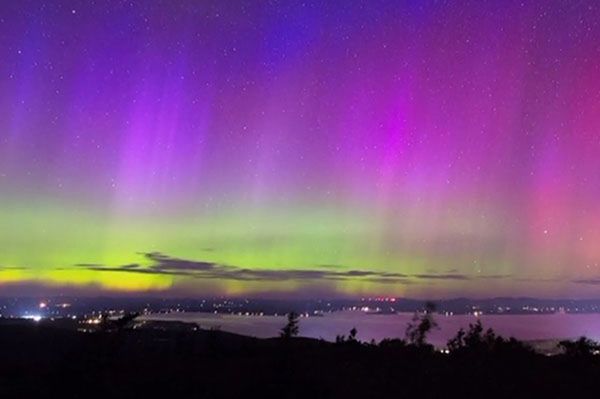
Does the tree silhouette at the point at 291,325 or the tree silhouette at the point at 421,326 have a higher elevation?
the tree silhouette at the point at 291,325

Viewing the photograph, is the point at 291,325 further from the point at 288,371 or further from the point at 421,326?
the point at 421,326

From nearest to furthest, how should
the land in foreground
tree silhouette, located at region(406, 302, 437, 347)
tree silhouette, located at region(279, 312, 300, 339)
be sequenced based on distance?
the land in foreground, tree silhouette, located at region(279, 312, 300, 339), tree silhouette, located at region(406, 302, 437, 347)

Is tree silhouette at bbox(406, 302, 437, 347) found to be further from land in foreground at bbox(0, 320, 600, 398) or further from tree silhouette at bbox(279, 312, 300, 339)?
tree silhouette at bbox(279, 312, 300, 339)

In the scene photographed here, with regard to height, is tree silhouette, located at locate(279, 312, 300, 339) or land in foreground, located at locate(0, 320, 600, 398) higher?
tree silhouette, located at locate(279, 312, 300, 339)

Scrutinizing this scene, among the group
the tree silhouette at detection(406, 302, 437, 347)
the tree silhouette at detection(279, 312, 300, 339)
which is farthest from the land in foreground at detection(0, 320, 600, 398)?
the tree silhouette at detection(406, 302, 437, 347)

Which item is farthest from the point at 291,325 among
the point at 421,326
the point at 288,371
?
the point at 421,326

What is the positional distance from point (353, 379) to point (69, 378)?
26.8 feet

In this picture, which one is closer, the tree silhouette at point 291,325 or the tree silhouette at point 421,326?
the tree silhouette at point 291,325

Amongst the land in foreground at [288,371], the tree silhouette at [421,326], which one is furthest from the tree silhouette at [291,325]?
the tree silhouette at [421,326]

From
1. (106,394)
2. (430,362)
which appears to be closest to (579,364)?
(430,362)

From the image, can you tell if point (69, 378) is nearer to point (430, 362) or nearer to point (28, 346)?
point (430, 362)

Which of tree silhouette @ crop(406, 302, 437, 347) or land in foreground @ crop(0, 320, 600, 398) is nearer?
land in foreground @ crop(0, 320, 600, 398)

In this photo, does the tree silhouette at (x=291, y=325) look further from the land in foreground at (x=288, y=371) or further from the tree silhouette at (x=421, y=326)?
the tree silhouette at (x=421, y=326)

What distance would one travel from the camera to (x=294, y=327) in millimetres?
13891
